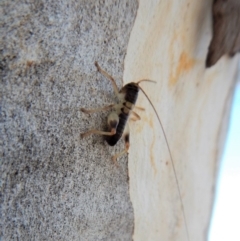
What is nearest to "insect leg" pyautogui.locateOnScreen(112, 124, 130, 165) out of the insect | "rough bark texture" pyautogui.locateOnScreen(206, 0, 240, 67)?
the insect

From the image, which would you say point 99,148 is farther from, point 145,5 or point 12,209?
point 145,5

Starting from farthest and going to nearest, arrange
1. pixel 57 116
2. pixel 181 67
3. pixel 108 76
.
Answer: pixel 181 67, pixel 108 76, pixel 57 116

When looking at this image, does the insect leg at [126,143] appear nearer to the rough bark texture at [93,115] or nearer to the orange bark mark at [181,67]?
the rough bark texture at [93,115]

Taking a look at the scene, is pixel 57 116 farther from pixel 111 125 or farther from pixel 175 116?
pixel 175 116

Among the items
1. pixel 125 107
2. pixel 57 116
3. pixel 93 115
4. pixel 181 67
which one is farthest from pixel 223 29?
pixel 57 116

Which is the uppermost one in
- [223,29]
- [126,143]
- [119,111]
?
[223,29]

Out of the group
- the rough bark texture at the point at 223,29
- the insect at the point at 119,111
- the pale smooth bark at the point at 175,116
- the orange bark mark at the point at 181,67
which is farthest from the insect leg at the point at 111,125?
the rough bark texture at the point at 223,29

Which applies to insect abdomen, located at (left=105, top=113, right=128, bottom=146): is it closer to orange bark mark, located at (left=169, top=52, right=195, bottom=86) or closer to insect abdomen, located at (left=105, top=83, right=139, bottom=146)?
insect abdomen, located at (left=105, top=83, right=139, bottom=146)
